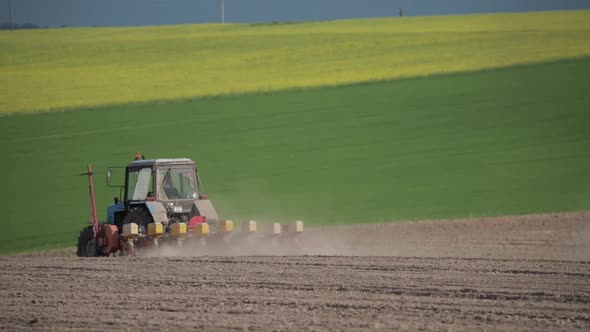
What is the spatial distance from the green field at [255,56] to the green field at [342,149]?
162 centimetres

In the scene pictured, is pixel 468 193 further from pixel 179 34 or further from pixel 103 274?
pixel 179 34

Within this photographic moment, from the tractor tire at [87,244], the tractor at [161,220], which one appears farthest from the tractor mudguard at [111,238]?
the tractor tire at [87,244]

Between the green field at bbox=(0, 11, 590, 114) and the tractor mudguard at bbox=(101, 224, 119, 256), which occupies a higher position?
the green field at bbox=(0, 11, 590, 114)

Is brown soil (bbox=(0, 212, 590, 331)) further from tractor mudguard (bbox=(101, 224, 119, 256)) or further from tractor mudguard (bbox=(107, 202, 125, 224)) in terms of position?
tractor mudguard (bbox=(107, 202, 125, 224))

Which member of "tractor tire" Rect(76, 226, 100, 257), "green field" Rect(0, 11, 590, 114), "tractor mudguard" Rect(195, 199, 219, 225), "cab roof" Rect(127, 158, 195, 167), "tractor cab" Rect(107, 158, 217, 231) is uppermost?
"green field" Rect(0, 11, 590, 114)

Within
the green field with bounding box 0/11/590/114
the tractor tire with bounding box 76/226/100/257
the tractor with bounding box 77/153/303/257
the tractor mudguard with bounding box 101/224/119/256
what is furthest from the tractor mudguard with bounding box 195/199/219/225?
the green field with bounding box 0/11/590/114

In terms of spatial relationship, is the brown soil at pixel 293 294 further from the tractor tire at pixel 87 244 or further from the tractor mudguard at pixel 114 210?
the tractor mudguard at pixel 114 210

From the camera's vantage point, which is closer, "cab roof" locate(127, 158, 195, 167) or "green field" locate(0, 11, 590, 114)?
"cab roof" locate(127, 158, 195, 167)

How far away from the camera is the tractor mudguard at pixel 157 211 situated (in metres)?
18.6

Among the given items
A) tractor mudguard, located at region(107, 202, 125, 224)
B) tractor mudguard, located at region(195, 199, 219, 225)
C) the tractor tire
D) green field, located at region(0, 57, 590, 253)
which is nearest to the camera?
tractor mudguard, located at region(195, 199, 219, 225)

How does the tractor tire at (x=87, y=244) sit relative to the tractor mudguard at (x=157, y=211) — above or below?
below

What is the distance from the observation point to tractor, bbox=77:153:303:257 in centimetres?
1861

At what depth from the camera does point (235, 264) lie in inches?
625

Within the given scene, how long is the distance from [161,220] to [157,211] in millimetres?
194
